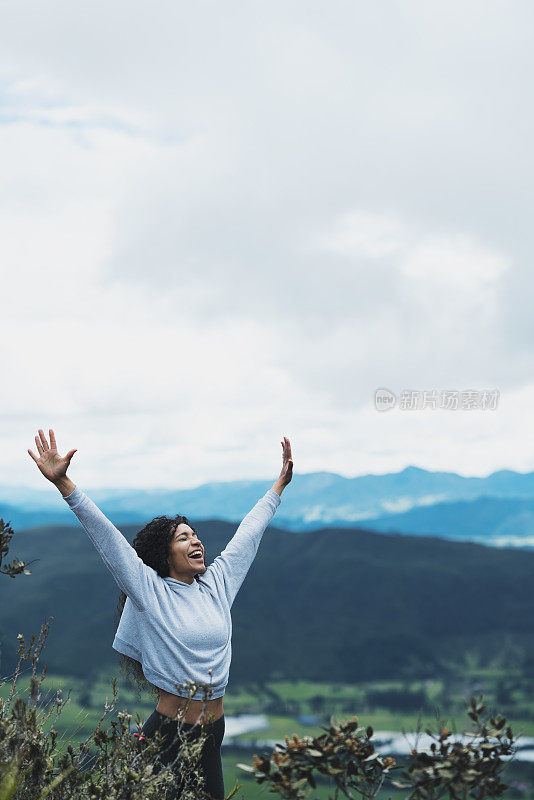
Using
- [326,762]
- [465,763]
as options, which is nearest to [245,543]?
[326,762]

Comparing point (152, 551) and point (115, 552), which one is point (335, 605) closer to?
point (152, 551)

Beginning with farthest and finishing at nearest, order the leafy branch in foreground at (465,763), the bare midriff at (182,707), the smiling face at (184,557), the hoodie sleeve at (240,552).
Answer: the hoodie sleeve at (240,552)
the smiling face at (184,557)
the bare midriff at (182,707)
the leafy branch in foreground at (465,763)

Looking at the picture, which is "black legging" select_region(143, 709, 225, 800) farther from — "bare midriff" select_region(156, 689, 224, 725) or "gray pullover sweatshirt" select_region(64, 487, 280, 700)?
"gray pullover sweatshirt" select_region(64, 487, 280, 700)

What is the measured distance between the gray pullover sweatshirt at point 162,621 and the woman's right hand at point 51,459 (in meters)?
0.11

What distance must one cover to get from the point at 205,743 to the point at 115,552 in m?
1.05

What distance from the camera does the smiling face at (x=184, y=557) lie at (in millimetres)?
3691

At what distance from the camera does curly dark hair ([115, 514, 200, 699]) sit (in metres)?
3.75

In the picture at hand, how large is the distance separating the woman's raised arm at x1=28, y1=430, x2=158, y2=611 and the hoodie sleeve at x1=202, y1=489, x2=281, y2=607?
1.55 ft

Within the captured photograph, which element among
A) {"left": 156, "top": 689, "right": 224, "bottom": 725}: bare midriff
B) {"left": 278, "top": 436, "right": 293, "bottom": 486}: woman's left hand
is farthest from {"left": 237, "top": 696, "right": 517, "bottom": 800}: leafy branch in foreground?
{"left": 278, "top": 436, "right": 293, "bottom": 486}: woman's left hand

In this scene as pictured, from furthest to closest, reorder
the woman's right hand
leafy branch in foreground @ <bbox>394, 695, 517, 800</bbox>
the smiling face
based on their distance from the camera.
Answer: the smiling face
the woman's right hand
leafy branch in foreground @ <bbox>394, 695, 517, 800</bbox>

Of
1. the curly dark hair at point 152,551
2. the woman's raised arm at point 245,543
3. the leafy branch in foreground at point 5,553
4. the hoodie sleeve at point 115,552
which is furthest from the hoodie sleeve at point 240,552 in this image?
the leafy branch in foreground at point 5,553

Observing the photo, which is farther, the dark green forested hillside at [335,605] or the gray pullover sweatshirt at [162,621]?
the dark green forested hillside at [335,605]

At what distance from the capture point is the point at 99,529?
333 cm

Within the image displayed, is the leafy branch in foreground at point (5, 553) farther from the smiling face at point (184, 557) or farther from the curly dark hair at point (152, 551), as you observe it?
the smiling face at point (184, 557)
